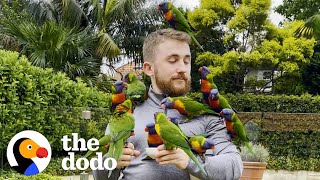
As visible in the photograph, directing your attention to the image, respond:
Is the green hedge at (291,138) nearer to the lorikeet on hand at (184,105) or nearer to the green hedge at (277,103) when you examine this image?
the green hedge at (277,103)

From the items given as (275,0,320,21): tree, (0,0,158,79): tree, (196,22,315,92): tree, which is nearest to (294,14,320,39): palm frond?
(196,22,315,92): tree

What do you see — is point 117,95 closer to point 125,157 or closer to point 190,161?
point 125,157

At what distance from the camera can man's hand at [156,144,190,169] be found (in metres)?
1.40

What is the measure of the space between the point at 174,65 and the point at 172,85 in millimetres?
67

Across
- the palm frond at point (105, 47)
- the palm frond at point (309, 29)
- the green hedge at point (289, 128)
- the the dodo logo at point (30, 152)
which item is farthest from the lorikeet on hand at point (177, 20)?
the palm frond at point (309, 29)

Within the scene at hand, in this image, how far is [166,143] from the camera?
1396 mm

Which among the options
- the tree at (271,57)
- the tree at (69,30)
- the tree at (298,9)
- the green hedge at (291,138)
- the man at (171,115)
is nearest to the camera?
the man at (171,115)

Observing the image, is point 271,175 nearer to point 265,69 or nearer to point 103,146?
point 265,69

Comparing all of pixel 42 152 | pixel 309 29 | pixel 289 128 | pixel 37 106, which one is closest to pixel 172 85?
pixel 42 152

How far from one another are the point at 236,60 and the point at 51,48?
5344 millimetres

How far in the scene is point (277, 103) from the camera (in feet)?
37.2

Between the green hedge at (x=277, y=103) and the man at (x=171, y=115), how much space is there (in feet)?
31.6

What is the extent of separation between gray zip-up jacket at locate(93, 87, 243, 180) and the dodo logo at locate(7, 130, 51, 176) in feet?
4.16

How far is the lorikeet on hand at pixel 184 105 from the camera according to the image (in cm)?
156
